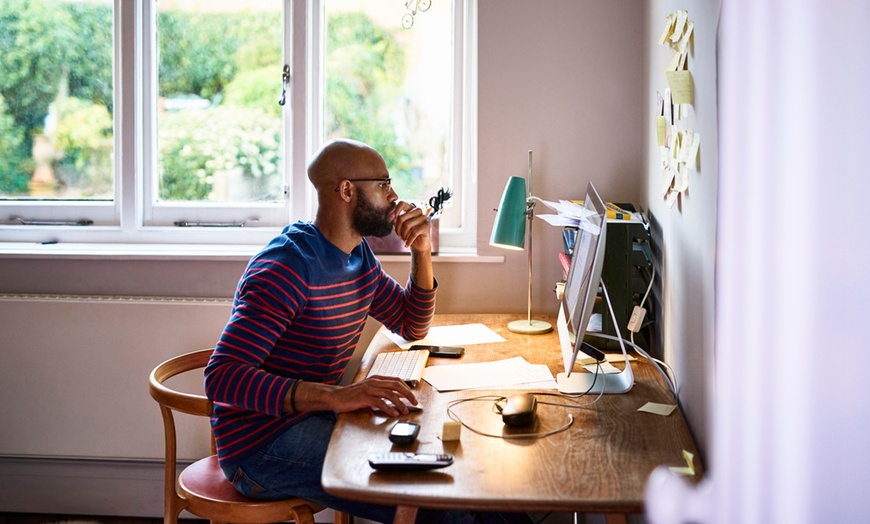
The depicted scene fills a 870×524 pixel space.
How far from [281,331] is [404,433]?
1.61 feet

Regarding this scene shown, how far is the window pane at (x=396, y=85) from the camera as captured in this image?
114 inches

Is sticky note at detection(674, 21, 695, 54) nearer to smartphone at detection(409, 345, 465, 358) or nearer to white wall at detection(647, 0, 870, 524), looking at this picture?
white wall at detection(647, 0, 870, 524)

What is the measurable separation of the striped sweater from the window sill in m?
0.59

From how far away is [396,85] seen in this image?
2906mm

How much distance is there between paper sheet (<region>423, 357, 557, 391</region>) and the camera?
69.7 inches

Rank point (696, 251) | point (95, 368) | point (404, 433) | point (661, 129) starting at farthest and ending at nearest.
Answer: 1. point (95, 368)
2. point (661, 129)
3. point (696, 251)
4. point (404, 433)

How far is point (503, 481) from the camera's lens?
4.05 feet

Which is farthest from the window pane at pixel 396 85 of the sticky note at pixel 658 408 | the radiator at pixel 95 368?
the sticky note at pixel 658 408

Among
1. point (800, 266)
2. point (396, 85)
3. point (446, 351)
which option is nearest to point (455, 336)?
point (446, 351)

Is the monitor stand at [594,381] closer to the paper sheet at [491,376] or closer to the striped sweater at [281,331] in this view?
the paper sheet at [491,376]

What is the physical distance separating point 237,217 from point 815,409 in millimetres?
2405

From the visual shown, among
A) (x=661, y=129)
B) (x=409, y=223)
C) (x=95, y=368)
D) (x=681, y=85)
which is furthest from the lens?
(x=95, y=368)

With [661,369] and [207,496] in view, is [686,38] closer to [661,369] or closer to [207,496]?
[661,369]

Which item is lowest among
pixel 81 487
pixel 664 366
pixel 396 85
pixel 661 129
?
pixel 81 487
